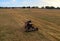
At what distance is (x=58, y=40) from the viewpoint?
469 inches

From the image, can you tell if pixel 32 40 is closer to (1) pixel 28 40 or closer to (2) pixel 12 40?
(1) pixel 28 40

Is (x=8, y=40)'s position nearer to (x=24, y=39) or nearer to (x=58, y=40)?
(x=24, y=39)

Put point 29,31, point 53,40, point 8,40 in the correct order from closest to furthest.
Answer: point 53,40 → point 8,40 → point 29,31

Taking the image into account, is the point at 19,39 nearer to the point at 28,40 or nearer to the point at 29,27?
the point at 28,40

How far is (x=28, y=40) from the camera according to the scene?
40.7ft

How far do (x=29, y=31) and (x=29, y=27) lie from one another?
0.35m

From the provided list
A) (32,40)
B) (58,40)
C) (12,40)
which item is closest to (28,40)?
(32,40)

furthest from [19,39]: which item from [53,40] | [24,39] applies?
[53,40]

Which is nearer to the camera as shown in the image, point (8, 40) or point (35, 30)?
point (8, 40)

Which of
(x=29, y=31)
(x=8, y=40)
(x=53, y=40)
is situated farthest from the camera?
(x=29, y=31)

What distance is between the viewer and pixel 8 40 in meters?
12.7

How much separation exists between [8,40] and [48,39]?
9.05 ft

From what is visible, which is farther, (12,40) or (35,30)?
(35,30)

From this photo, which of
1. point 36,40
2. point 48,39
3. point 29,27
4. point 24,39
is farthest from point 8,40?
point 29,27
